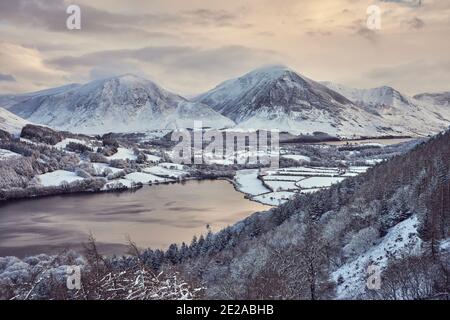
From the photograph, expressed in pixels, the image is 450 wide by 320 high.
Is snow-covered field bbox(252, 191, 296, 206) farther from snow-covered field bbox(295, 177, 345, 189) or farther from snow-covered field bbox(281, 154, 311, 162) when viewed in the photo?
snow-covered field bbox(281, 154, 311, 162)

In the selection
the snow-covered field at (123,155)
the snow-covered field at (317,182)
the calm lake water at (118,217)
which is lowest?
the calm lake water at (118,217)

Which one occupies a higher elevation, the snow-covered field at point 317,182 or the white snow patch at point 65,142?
the white snow patch at point 65,142

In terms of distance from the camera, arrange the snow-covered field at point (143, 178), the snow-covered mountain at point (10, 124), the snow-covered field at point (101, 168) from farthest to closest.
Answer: the snow-covered mountain at point (10, 124) < the snow-covered field at point (101, 168) < the snow-covered field at point (143, 178)

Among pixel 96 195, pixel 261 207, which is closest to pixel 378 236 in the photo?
pixel 261 207

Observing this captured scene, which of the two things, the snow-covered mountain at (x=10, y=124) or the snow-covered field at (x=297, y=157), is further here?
the snow-covered mountain at (x=10, y=124)

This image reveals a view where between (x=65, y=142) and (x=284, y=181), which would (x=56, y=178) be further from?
(x=284, y=181)

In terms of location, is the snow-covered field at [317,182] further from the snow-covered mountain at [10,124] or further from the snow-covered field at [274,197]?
the snow-covered mountain at [10,124]

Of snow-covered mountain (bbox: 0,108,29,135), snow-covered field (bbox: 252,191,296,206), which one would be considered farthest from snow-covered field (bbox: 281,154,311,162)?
snow-covered mountain (bbox: 0,108,29,135)

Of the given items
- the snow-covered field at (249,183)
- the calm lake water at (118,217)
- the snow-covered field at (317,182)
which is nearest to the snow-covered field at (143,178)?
the calm lake water at (118,217)
